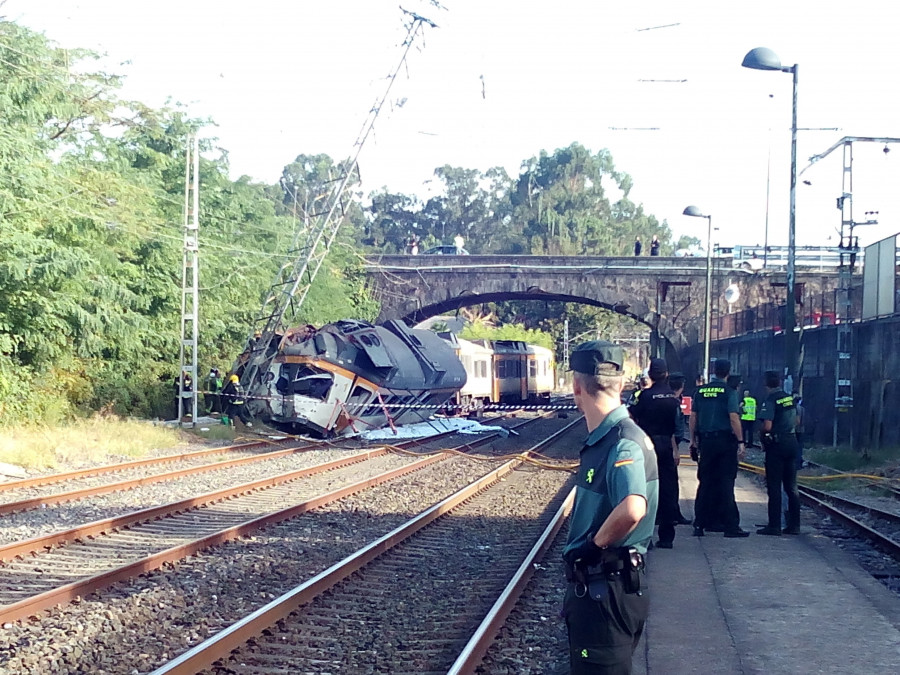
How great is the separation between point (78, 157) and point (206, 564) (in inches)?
804

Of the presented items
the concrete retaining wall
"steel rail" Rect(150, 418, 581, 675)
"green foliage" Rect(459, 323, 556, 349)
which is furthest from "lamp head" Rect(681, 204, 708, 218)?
"green foliage" Rect(459, 323, 556, 349)

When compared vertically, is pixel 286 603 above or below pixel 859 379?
below

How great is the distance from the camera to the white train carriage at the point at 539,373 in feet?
159

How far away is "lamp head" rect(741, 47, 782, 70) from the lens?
58.5 feet

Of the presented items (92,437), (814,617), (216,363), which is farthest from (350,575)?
(216,363)

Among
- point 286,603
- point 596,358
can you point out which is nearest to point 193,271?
point 286,603

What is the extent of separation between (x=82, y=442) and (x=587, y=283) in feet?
106

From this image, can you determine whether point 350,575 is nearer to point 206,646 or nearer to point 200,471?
point 206,646

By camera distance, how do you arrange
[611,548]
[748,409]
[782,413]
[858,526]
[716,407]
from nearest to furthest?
[611,548]
[716,407]
[782,413]
[858,526]
[748,409]

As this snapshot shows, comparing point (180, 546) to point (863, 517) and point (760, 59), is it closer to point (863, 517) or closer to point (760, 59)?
point (863, 517)

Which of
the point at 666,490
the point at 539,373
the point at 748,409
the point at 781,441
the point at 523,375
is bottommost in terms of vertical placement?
the point at 666,490

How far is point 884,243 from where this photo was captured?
22.7m

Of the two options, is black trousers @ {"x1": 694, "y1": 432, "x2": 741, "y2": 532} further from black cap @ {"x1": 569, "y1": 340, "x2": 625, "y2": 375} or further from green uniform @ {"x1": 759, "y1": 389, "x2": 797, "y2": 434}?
black cap @ {"x1": 569, "y1": 340, "x2": 625, "y2": 375}

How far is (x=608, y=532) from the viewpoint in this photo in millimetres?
3912
